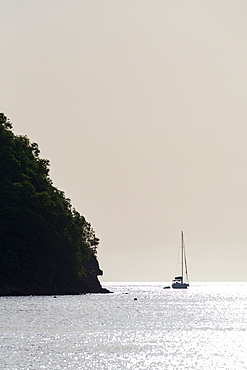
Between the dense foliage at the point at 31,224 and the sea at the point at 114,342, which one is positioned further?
the dense foliage at the point at 31,224

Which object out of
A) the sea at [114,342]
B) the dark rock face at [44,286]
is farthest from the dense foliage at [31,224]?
the sea at [114,342]

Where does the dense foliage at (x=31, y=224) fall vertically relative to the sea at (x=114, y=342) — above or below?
above

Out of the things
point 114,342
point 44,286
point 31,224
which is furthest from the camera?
point 44,286

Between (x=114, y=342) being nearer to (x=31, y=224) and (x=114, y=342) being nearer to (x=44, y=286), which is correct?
(x=31, y=224)

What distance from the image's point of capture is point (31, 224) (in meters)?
140

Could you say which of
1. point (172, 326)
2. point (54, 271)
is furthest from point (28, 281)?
point (172, 326)

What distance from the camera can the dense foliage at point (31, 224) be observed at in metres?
137

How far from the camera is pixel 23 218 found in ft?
454

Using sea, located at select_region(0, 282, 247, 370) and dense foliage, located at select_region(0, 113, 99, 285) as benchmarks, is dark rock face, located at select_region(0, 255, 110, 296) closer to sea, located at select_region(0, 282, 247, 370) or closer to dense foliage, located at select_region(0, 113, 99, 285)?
dense foliage, located at select_region(0, 113, 99, 285)

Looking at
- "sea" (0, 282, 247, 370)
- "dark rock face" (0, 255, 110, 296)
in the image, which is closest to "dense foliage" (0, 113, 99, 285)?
"dark rock face" (0, 255, 110, 296)

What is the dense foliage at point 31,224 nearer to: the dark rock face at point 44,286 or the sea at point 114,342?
the dark rock face at point 44,286

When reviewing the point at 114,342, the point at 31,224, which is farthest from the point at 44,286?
the point at 114,342

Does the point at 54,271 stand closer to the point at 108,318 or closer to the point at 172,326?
the point at 108,318

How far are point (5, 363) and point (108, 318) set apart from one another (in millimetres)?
52464
